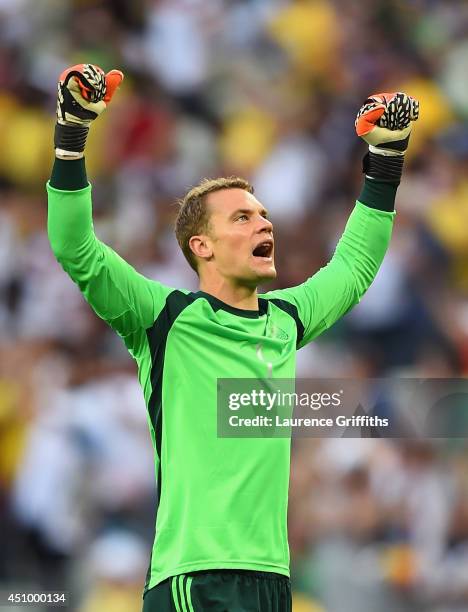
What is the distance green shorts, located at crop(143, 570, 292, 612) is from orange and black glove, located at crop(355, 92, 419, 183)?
1.46 meters

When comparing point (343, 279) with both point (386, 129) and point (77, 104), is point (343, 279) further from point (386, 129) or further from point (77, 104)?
point (77, 104)

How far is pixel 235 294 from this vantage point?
373 cm

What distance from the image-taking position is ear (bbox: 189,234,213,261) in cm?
379

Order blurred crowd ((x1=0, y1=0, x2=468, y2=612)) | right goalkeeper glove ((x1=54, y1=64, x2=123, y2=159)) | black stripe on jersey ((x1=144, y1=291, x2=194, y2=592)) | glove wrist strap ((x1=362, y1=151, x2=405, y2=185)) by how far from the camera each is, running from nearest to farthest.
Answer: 1. right goalkeeper glove ((x1=54, y1=64, x2=123, y2=159))
2. black stripe on jersey ((x1=144, y1=291, x2=194, y2=592))
3. glove wrist strap ((x1=362, y1=151, x2=405, y2=185))
4. blurred crowd ((x1=0, y1=0, x2=468, y2=612))

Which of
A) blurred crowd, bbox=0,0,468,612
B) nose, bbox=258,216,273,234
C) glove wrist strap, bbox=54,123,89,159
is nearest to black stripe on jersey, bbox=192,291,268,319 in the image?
nose, bbox=258,216,273,234

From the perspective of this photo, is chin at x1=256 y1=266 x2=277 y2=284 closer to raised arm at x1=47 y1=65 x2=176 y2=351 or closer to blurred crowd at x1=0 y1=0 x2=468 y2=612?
raised arm at x1=47 y1=65 x2=176 y2=351

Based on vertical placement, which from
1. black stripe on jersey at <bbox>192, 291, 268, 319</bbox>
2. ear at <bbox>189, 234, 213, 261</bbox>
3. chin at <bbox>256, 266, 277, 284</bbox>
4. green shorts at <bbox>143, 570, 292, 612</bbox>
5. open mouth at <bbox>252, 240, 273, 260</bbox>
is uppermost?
ear at <bbox>189, 234, 213, 261</bbox>

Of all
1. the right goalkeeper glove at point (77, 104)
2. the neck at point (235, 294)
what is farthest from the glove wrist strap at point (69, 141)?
the neck at point (235, 294)

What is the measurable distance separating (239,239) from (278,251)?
302cm

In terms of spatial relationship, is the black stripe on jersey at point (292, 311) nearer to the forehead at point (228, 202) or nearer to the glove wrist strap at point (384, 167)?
the forehead at point (228, 202)

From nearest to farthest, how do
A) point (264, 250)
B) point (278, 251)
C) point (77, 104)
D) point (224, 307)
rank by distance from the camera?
1. point (77, 104)
2. point (224, 307)
3. point (264, 250)
4. point (278, 251)

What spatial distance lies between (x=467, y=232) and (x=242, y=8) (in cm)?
202

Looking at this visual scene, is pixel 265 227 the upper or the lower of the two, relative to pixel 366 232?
lower

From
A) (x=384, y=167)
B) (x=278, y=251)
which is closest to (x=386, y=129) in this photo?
(x=384, y=167)
